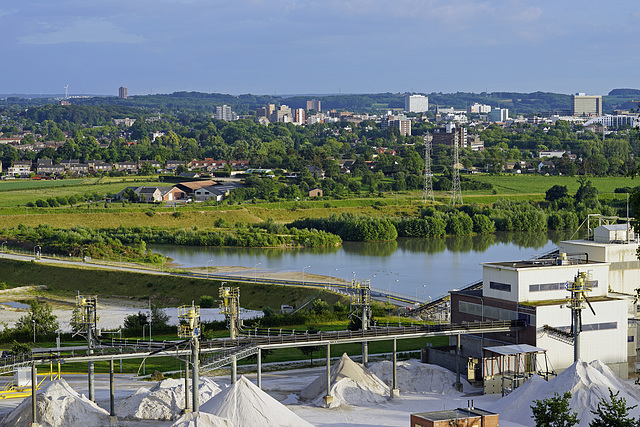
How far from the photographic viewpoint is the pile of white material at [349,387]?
69.5ft

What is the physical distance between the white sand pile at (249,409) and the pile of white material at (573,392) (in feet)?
14.9

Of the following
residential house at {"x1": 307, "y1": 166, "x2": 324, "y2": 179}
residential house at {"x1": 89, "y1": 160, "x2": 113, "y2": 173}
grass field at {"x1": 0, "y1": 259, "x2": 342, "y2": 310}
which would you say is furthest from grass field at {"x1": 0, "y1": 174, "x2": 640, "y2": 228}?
grass field at {"x1": 0, "y1": 259, "x2": 342, "y2": 310}

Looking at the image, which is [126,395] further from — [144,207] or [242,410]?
[144,207]

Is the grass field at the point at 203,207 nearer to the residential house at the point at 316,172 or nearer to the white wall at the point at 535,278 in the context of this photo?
the residential house at the point at 316,172

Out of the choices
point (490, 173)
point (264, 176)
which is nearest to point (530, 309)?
point (264, 176)

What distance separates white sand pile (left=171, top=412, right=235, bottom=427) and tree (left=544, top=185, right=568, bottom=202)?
56.9 m

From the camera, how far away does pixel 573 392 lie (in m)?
19.7

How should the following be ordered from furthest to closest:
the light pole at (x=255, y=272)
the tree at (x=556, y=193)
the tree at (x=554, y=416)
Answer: the tree at (x=556, y=193) → the light pole at (x=255, y=272) → the tree at (x=554, y=416)

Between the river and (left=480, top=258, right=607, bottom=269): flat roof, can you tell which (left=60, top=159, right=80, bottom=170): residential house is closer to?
the river

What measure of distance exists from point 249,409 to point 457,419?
4124 millimetres

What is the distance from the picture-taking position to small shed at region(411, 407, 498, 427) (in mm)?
17469

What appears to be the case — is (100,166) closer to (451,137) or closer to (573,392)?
(451,137)

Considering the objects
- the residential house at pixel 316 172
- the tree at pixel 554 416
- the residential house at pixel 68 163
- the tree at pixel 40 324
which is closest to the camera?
the tree at pixel 554 416

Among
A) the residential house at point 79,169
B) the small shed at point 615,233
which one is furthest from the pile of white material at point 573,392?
the residential house at point 79,169
